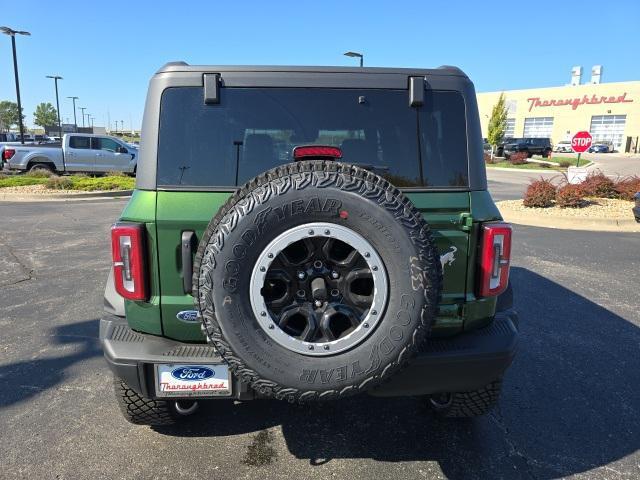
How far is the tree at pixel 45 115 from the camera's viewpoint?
3775 inches

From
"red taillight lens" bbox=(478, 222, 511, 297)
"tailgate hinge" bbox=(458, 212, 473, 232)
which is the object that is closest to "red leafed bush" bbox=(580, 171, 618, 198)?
"red taillight lens" bbox=(478, 222, 511, 297)

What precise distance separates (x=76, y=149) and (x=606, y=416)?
19.3 metres

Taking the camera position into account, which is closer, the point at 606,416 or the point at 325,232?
the point at 325,232

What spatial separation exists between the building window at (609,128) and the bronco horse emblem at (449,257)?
225 ft

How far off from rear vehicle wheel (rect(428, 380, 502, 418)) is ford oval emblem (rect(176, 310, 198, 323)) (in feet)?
5.00

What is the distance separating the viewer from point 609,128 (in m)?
60.4

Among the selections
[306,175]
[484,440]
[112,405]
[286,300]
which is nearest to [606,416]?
[484,440]

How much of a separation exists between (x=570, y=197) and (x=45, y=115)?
111 m

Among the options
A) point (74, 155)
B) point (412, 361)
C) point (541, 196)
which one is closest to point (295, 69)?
point (412, 361)

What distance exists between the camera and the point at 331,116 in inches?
93.9

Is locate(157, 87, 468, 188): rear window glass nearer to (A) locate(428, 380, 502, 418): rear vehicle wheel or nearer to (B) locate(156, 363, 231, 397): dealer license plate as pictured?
(B) locate(156, 363, 231, 397): dealer license plate

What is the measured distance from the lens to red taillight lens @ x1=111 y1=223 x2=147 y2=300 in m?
2.17

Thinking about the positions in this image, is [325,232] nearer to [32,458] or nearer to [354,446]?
[354,446]

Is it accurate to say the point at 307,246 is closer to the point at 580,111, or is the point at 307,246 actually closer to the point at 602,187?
the point at 602,187
